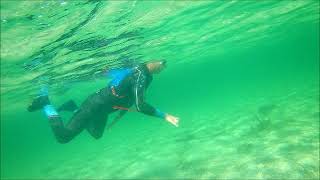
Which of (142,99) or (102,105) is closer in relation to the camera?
(142,99)

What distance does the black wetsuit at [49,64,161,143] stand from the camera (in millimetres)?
11234

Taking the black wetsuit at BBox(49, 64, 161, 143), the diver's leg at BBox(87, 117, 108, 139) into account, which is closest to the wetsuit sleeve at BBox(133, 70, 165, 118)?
the black wetsuit at BBox(49, 64, 161, 143)

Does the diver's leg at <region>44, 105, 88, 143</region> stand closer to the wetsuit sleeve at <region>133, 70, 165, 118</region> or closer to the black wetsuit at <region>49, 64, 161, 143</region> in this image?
the black wetsuit at <region>49, 64, 161, 143</region>

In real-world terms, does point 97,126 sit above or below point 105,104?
below

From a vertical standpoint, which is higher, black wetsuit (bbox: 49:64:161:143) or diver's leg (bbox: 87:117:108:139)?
black wetsuit (bbox: 49:64:161:143)

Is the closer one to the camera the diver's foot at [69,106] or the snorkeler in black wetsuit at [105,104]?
the snorkeler in black wetsuit at [105,104]

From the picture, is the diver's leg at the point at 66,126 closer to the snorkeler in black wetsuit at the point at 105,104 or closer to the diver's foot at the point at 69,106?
the snorkeler in black wetsuit at the point at 105,104

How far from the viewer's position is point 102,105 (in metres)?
11.9

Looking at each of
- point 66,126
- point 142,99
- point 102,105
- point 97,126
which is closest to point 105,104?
point 102,105

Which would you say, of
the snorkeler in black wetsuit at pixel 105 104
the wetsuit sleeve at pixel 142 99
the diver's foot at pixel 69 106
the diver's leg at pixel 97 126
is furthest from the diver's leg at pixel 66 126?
the wetsuit sleeve at pixel 142 99

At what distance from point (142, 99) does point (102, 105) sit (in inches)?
93.9

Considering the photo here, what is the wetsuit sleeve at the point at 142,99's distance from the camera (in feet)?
32.3

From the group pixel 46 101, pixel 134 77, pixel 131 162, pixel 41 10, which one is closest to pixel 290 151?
pixel 134 77

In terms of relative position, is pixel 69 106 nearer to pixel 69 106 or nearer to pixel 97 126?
pixel 69 106
